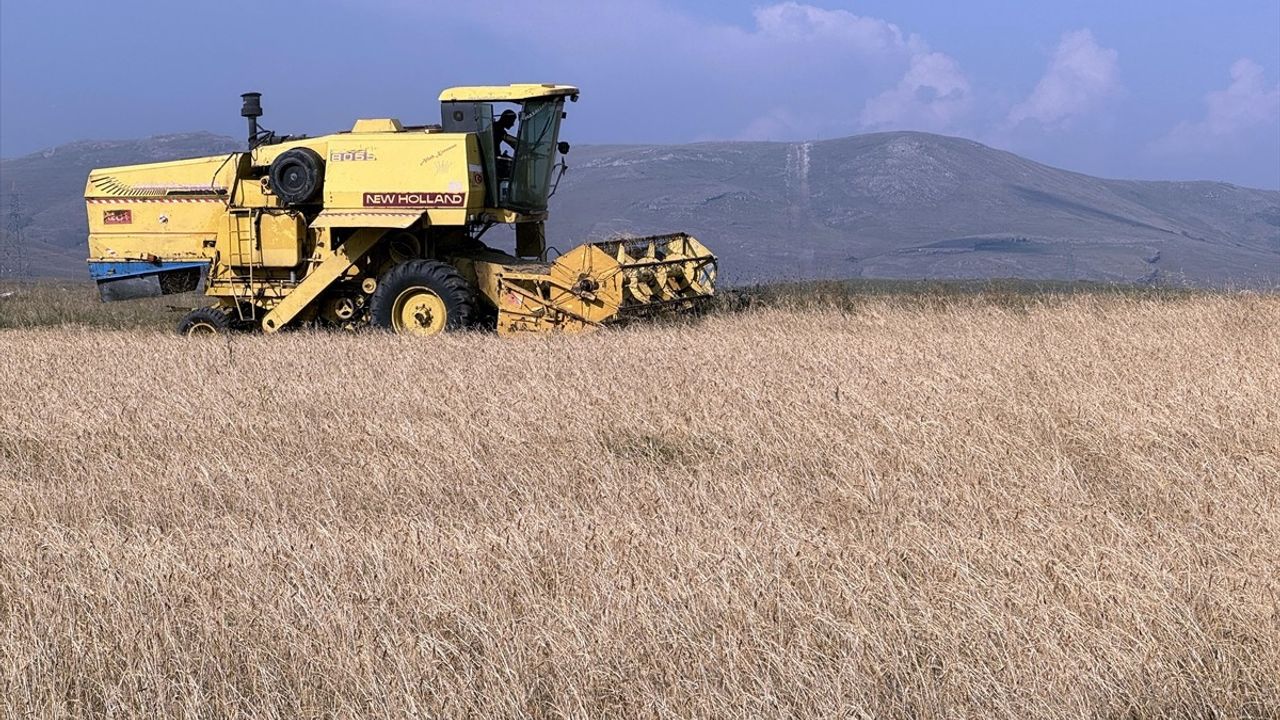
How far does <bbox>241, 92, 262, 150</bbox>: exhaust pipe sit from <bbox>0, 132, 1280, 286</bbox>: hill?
58875 mm

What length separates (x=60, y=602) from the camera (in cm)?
450

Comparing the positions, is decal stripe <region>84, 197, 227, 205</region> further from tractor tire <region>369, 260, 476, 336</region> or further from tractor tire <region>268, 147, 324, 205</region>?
tractor tire <region>369, 260, 476, 336</region>

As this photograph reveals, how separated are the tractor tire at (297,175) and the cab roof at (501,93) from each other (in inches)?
62.0

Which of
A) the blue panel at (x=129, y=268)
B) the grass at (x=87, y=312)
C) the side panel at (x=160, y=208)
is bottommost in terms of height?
the grass at (x=87, y=312)

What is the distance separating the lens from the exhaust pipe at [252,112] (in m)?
15.4

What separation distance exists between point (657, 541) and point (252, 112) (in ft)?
38.8

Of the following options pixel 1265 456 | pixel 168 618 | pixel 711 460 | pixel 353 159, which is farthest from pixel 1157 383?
pixel 353 159

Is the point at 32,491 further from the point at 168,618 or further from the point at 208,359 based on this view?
the point at 208,359

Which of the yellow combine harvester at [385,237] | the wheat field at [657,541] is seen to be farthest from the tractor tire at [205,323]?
the wheat field at [657,541]

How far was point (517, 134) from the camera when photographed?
15.0 m

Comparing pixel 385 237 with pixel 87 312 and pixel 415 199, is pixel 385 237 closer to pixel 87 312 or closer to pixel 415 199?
pixel 415 199

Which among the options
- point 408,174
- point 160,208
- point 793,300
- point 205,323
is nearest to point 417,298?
point 408,174

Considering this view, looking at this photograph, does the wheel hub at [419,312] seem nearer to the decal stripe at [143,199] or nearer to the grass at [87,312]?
the decal stripe at [143,199]

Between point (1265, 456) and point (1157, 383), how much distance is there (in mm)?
2387
